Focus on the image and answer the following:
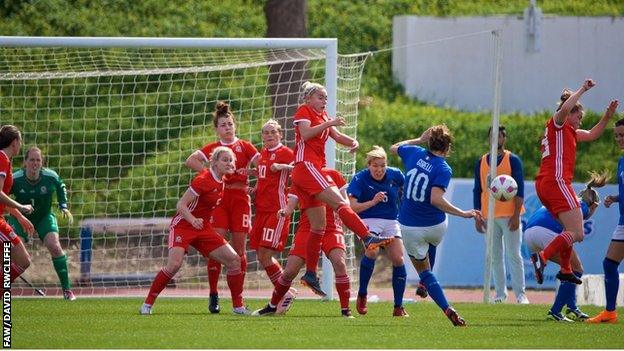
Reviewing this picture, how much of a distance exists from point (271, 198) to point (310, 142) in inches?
73.3

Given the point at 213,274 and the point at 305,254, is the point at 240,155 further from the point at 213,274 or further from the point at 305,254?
the point at 305,254

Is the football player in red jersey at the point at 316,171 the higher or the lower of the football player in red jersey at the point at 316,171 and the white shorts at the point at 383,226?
the higher

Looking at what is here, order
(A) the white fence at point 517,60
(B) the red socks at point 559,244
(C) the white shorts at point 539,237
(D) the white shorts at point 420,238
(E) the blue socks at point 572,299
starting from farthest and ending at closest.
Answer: (A) the white fence at point 517,60
(C) the white shorts at point 539,237
(E) the blue socks at point 572,299
(D) the white shorts at point 420,238
(B) the red socks at point 559,244

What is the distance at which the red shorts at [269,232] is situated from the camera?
1376cm

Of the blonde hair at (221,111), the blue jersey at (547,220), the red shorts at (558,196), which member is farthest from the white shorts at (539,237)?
the blonde hair at (221,111)

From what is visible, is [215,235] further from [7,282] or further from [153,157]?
[153,157]

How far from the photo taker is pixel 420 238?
12.4 metres

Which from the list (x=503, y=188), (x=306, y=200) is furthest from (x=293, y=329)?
(x=503, y=188)

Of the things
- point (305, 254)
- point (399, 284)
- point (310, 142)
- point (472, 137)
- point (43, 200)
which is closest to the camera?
point (310, 142)

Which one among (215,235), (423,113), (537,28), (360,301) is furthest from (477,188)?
(537,28)

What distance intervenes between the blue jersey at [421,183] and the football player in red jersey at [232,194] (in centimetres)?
184

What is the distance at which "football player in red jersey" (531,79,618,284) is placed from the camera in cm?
1209

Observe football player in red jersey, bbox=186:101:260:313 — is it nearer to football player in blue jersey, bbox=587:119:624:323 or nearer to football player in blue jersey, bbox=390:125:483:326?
football player in blue jersey, bbox=390:125:483:326

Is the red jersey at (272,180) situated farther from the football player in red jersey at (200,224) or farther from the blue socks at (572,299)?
the blue socks at (572,299)
